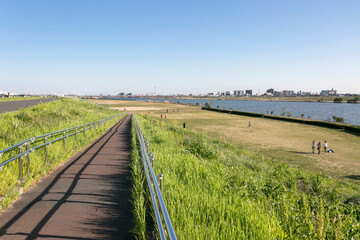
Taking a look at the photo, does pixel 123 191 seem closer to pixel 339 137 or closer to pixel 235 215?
pixel 235 215

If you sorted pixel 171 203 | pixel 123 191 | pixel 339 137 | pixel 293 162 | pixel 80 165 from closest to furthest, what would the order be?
pixel 171 203 < pixel 123 191 < pixel 80 165 < pixel 293 162 < pixel 339 137

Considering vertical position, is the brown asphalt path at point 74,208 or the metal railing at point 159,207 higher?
the metal railing at point 159,207

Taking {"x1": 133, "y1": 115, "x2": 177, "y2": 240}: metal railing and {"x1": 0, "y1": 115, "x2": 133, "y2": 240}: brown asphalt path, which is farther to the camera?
{"x1": 0, "y1": 115, "x2": 133, "y2": 240}: brown asphalt path

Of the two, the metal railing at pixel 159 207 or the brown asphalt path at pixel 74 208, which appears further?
the brown asphalt path at pixel 74 208

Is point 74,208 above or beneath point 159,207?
beneath

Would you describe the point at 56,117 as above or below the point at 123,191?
above

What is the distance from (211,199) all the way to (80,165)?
5104 mm

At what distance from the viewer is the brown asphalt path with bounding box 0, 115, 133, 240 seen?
3.44 m

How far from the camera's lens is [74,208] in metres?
4.24

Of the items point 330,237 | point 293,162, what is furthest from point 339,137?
point 330,237

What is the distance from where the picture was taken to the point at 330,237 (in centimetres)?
385

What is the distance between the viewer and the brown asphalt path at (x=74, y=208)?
3.44 m

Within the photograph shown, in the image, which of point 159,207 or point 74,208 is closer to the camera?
point 159,207

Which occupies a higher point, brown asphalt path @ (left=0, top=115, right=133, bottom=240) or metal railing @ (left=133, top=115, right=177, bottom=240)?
metal railing @ (left=133, top=115, right=177, bottom=240)
